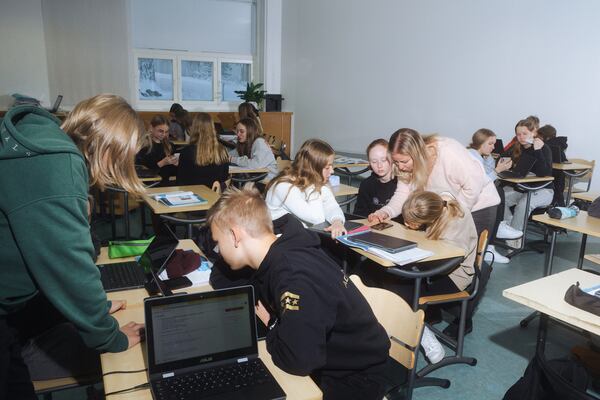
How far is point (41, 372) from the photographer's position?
62.3 inches

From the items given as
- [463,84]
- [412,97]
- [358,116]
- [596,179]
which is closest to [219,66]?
[358,116]

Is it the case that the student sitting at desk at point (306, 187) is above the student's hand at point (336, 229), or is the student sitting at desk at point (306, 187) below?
above

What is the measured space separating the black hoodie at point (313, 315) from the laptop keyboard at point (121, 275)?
580 mm

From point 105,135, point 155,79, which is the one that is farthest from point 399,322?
point 155,79

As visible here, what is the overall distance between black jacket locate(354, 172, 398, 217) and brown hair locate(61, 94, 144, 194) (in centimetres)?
242

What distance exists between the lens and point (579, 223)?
11.0 feet

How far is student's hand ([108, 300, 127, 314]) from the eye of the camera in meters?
1.66

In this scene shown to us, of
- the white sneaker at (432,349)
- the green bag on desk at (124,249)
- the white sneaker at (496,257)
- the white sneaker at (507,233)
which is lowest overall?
the white sneaker at (496,257)

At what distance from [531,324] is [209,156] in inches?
120

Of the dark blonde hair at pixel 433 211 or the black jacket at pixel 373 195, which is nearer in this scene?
the dark blonde hair at pixel 433 211

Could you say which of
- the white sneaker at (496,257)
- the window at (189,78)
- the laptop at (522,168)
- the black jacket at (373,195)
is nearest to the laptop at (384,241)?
the black jacket at (373,195)

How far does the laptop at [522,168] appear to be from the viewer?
510 cm

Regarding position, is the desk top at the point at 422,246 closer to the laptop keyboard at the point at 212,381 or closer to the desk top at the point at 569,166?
the laptop keyboard at the point at 212,381

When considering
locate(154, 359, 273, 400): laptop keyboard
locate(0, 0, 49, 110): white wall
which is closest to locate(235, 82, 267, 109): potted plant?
locate(0, 0, 49, 110): white wall
